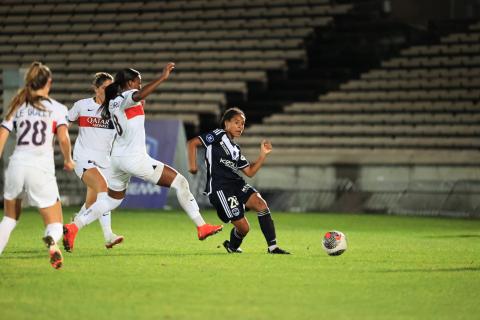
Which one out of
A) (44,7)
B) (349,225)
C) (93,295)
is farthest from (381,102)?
(93,295)

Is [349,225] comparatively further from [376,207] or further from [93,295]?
[93,295]

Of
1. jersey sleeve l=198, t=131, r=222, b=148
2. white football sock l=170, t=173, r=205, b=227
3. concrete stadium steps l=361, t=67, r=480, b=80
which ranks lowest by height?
concrete stadium steps l=361, t=67, r=480, b=80

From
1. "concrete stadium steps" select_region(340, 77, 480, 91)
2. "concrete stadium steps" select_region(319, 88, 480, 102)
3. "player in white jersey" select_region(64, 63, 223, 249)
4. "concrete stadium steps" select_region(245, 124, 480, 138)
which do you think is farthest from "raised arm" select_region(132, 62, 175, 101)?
"concrete stadium steps" select_region(340, 77, 480, 91)

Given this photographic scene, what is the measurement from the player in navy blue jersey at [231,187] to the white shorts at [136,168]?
427 mm

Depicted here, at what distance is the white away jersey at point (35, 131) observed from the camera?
380 inches

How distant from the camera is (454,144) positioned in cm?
2411

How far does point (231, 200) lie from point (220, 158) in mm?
513

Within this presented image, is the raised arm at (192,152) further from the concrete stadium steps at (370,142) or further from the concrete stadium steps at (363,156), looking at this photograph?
the concrete stadium steps at (370,142)

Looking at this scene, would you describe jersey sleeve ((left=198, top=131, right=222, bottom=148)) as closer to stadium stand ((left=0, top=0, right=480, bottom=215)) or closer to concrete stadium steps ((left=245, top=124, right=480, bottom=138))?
stadium stand ((left=0, top=0, right=480, bottom=215))

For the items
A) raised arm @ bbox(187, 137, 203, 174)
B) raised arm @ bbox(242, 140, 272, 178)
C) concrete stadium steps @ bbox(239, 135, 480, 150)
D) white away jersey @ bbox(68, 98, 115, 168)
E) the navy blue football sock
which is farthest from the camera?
concrete stadium steps @ bbox(239, 135, 480, 150)

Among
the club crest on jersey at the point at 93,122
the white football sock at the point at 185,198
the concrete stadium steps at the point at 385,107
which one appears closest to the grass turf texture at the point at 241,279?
the white football sock at the point at 185,198

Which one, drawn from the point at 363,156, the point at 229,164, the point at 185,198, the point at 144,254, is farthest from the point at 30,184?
the point at 363,156

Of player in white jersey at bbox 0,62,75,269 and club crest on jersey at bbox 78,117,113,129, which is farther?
club crest on jersey at bbox 78,117,113,129

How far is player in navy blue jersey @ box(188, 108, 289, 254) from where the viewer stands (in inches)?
479
